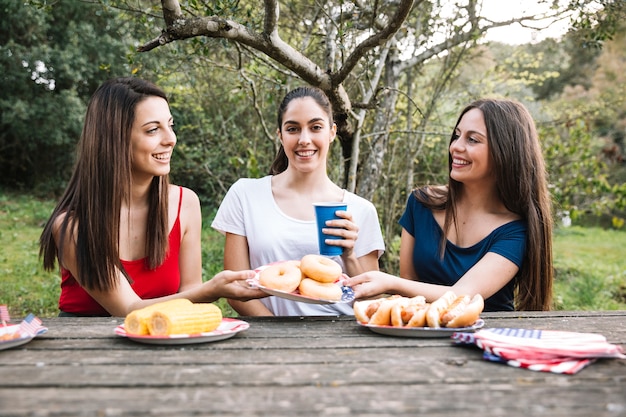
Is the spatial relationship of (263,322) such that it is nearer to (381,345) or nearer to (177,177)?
(381,345)

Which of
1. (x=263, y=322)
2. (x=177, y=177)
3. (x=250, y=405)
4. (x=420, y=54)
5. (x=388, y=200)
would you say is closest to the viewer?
(x=250, y=405)

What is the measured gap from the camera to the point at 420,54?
5.19 m

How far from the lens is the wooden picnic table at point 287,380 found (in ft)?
4.22

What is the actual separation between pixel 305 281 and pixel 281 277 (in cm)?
9

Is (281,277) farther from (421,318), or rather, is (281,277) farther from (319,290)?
(421,318)

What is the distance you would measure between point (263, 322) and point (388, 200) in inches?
166

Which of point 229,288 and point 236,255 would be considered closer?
point 229,288

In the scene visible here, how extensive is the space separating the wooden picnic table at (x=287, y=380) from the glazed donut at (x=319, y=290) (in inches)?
9.4

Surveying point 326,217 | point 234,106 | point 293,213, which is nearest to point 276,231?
point 293,213

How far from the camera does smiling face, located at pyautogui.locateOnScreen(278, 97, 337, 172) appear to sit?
290cm

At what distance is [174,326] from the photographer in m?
1.77

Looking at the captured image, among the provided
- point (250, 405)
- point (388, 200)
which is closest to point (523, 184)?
point (250, 405)

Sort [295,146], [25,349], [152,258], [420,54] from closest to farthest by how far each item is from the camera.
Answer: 1. [25,349]
2. [152,258]
3. [295,146]
4. [420,54]

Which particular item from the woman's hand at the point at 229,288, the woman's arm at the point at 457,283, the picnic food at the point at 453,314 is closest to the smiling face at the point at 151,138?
the woman's hand at the point at 229,288
